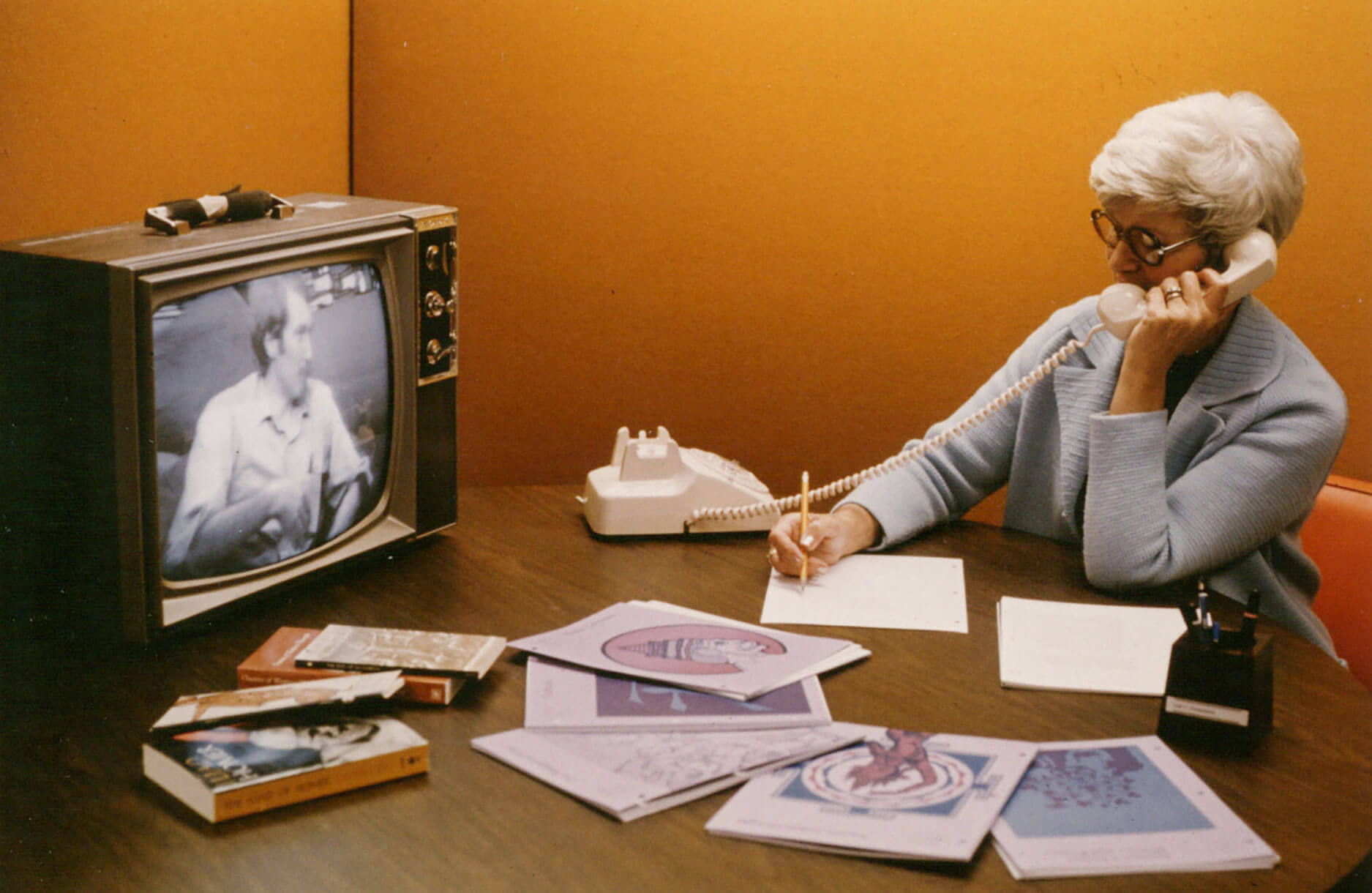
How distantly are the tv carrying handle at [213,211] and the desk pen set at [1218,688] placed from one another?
1053mm

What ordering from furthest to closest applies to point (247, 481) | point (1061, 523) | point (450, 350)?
point (1061, 523) → point (450, 350) → point (247, 481)

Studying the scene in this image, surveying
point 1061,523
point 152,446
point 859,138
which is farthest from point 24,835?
point 859,138

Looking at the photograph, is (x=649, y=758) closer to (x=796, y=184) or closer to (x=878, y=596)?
(x=878, y=596)

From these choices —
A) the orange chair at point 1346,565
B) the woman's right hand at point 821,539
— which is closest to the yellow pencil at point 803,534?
the woman's right hand at point 821,539

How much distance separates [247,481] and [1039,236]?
1.66m

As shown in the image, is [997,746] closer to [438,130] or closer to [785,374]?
[785,374]

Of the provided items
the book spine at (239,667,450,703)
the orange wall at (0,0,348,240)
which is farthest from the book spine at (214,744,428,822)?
the orange wall at (0,0,348,240)

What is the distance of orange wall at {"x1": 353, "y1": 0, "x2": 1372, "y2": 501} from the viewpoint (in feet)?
7.63

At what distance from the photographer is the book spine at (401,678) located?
116cm

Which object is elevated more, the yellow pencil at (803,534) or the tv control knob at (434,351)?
the tv control knob at (434,351)

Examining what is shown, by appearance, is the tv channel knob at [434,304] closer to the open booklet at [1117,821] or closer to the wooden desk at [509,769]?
the wooden desk at [509,769]

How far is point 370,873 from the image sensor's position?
897 mm

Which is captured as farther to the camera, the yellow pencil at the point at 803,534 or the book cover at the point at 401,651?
the yellow pencil at the point at 803,534

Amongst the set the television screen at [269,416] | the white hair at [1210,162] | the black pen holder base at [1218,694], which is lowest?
the black pen holder base at [1218,694]
